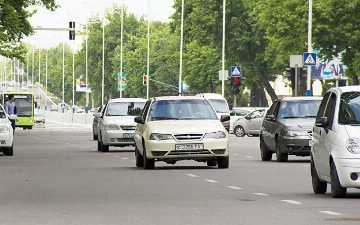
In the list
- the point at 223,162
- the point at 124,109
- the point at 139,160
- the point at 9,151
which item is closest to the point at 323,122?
the point at 223,162

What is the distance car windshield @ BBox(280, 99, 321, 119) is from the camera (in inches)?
1232

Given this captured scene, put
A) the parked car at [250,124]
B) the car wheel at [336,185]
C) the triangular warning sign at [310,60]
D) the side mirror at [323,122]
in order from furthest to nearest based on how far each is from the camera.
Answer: the parked car at [250,124]
the triangular warning sign at [310,60]
the side mirror at [323,122]
the car wheel at [336,185]

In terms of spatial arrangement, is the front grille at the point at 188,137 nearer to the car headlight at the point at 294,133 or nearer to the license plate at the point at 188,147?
the license plate at the point at 188,147

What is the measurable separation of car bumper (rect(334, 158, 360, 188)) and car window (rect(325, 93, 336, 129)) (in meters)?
0.94

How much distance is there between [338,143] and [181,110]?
34.5 ft

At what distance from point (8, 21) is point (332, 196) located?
Answer: 33883 millimetres

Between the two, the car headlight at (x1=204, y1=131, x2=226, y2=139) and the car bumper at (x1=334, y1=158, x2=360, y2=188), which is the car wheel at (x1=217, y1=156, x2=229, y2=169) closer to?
the car headlight at (x1=204, y1=131, x2=226, y2=139)

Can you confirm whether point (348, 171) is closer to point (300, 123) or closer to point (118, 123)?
point (300, 123)

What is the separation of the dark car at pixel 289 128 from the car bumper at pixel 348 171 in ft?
41.9

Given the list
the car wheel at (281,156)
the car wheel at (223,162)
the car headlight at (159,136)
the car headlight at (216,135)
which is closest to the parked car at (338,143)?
the car headlight at (216,135)

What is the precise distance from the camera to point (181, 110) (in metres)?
27.8

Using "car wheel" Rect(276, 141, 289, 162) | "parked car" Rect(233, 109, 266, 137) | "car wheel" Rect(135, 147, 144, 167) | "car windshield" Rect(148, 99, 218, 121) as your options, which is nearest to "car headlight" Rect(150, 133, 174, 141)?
"car windshield" Rect(148, 99, 218, 121)

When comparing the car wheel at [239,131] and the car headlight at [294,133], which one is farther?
the car wheel at [239,131]

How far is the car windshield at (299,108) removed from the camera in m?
31.3
